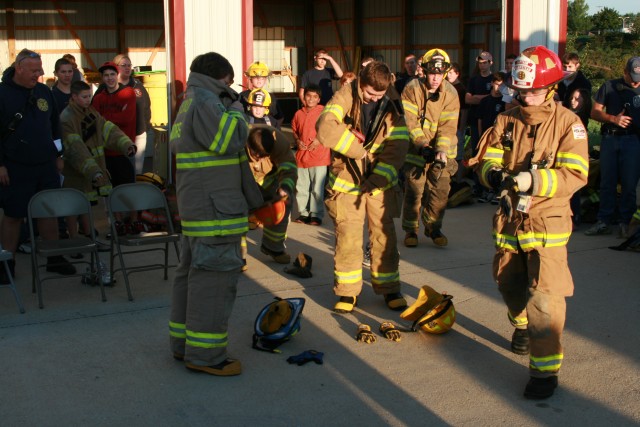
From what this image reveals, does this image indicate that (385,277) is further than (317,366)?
Yes

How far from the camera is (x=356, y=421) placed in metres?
4.55

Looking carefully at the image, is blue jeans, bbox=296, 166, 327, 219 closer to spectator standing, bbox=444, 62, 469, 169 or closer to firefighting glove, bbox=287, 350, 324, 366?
spectator standing, bbox=444, 62, 469, 169

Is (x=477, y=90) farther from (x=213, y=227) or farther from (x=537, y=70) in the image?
(x=213, y=227)

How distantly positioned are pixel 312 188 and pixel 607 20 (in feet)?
82.0

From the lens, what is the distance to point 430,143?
8.28 meters

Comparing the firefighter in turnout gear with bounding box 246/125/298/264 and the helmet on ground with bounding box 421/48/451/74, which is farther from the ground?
the helmet on ground with bounding box 421/48/451/74

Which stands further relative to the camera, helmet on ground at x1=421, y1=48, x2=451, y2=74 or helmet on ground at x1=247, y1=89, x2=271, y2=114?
helmet on ground at x1=247, y1=89, x2=271, y2=114

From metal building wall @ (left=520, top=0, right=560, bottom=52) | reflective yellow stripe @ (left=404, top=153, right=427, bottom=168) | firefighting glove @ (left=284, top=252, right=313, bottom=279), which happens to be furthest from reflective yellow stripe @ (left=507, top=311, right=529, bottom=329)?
metal building wall @ (left=520, top=0, right=560, bottom=52)

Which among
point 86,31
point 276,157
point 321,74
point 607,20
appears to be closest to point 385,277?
point 276,157

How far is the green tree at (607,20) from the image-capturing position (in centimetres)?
3092

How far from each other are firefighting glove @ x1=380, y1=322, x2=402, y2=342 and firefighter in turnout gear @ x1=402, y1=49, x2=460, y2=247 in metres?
2.38

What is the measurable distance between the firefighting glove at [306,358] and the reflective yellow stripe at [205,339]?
527 millimetres

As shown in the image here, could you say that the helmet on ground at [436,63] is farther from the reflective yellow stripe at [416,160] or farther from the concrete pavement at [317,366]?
the concrete pavement at [317,366]

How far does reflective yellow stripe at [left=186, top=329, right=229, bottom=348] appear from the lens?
5.12m
